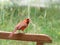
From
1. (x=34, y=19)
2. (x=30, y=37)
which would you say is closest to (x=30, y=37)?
(x=30, y=37)

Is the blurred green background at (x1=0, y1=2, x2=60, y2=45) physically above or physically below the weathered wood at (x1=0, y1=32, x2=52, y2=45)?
above

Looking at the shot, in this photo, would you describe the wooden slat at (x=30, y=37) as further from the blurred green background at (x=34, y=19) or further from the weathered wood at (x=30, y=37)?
the blurred green background at (x=34, y=19)

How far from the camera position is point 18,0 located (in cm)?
191

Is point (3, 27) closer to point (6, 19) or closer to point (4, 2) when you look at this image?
point (6, 19)

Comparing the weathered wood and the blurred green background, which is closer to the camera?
the weathered wood

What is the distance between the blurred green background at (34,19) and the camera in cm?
186

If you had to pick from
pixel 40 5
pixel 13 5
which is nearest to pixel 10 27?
pixel 13 5

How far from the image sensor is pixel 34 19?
6.20 ft

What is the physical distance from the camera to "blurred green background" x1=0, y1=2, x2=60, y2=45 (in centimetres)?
186

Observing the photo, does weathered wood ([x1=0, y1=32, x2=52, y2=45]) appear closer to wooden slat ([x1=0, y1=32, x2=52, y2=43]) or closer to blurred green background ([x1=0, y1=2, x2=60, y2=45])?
wooden slat ([x1=0, y1=32, x2=52, y2=43])

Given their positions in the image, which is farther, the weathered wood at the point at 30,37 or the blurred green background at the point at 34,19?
the blurred green background at the point at 34,19

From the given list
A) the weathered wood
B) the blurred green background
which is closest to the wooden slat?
the weathered wood

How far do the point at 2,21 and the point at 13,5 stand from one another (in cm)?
18

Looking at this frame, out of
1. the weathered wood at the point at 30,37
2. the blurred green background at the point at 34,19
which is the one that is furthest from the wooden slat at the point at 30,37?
the blurred green background at the point at 34,19
